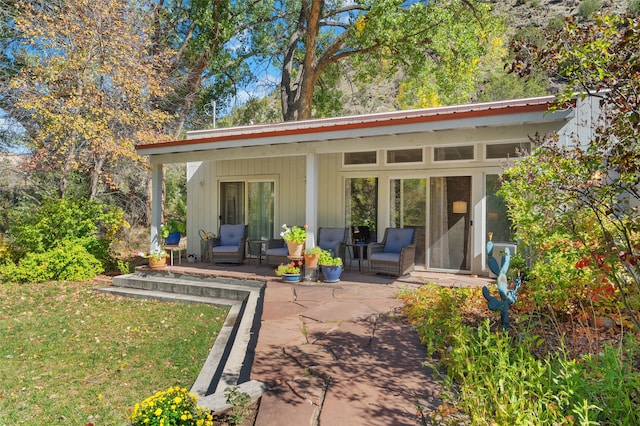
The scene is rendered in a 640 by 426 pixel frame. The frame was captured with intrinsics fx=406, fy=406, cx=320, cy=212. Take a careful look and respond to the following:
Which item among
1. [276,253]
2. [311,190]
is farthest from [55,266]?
[311,190]

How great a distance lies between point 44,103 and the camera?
938 centimetres

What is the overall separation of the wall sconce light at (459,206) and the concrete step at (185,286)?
4.12 m

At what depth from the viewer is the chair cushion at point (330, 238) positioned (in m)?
8.45

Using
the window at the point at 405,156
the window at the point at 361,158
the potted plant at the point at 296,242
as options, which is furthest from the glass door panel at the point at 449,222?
the potted plant at the point at 296,242

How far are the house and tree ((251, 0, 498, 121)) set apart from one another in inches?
284

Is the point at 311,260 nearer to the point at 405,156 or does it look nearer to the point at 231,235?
the point at 231,235

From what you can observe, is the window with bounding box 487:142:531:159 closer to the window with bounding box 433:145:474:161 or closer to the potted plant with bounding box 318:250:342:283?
the window with bounding box 433:145:474:161

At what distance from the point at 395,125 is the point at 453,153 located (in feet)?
7.12

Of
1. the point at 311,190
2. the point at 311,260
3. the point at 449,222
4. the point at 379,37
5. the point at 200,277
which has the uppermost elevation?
the point at 379,37

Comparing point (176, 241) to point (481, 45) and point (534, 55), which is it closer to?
point (534, 55)

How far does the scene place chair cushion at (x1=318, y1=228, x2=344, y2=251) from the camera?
Answer: 8453 mm

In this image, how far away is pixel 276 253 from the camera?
8.52 meters

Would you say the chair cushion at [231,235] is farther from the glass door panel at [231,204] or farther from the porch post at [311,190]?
the porch post at [311,190]

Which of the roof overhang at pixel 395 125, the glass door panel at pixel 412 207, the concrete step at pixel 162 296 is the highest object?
the roof overhang at pixel 395 125
